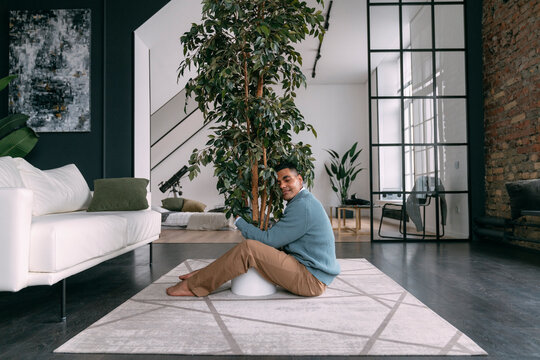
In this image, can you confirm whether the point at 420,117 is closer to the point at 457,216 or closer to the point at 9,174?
the point at 457,216

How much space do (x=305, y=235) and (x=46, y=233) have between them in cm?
124

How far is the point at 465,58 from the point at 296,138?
4.41 m

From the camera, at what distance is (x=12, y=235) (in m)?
1.59

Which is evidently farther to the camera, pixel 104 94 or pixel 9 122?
pixel 104 94

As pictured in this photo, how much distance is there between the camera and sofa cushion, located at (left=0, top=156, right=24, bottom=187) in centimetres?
210

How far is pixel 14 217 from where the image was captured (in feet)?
5.21

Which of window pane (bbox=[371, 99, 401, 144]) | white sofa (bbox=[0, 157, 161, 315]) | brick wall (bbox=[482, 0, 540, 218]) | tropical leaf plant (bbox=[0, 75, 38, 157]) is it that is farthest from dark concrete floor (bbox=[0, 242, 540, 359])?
tropical leaf plant (bbox=[0, 75, 38, 157])

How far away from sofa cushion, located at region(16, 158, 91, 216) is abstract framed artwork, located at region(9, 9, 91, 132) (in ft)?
4.51

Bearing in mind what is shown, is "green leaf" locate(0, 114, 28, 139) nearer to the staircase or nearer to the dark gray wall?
the dark gray wall

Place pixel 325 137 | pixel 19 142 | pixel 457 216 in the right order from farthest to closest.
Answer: pixel 325 137 → pixel 457 216 → pixel 19 142

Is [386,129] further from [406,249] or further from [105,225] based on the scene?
[105,225]

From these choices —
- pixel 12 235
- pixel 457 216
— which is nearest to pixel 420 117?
pixel 457 216

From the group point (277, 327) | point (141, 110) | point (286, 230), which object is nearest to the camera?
point (277, 327)

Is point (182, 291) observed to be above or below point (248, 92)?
below
